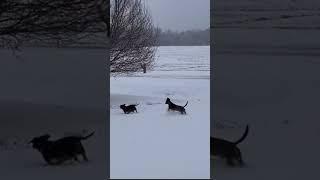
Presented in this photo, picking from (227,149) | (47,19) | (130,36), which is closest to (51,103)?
(47,19)

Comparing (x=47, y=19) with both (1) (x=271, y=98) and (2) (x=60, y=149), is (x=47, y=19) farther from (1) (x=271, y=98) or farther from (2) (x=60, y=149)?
(1) (x=271, y=98)

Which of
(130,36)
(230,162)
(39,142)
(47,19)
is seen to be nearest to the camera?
(230,162)

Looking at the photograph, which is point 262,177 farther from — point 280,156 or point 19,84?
point 19,84

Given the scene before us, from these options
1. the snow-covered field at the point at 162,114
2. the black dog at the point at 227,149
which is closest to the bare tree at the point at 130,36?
the snow-covered field at the point at 162,114

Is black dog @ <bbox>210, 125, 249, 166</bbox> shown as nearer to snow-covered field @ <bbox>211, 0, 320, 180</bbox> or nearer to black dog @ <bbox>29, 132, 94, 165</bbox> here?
snow-covered field @ <bbox>211, 0, 320, 180</bbox>

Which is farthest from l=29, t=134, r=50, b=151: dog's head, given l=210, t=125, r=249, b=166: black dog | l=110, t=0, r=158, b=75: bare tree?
l=110, t=0, r=158, b=75: bare tree

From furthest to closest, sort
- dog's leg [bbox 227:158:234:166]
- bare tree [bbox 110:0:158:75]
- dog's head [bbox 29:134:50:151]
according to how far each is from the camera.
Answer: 1. bare tree [bbox 110:0:158:75]
2. dog's head [bbox 29:134:50:151]
3. dog's leg [bbox 227:158:234:166]

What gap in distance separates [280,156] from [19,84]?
2090 millimetres

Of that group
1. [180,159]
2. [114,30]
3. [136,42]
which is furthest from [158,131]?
[136,42]

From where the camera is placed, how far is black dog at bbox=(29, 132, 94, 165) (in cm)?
326

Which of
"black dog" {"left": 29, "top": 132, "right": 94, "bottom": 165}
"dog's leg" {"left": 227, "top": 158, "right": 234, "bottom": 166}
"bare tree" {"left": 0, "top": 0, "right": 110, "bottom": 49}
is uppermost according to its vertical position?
"bare tree" {"left": 0, "top": 0, "right": 110, "bottom": 49}

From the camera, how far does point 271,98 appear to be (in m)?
3.37

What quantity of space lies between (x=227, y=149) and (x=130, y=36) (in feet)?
17.0

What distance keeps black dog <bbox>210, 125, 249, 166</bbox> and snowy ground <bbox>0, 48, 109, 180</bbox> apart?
30.9 inches
